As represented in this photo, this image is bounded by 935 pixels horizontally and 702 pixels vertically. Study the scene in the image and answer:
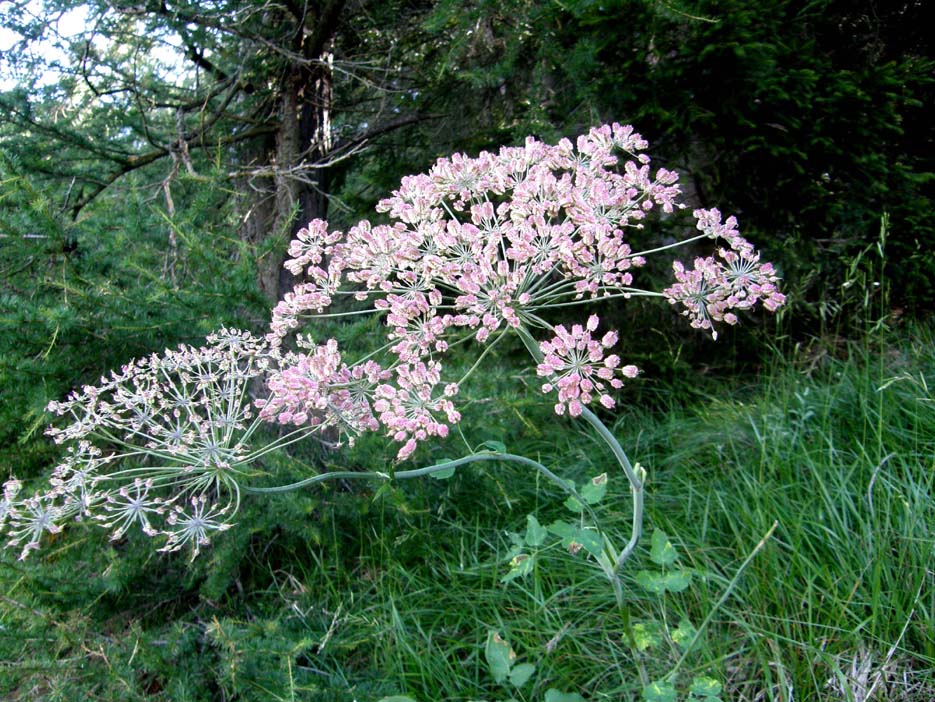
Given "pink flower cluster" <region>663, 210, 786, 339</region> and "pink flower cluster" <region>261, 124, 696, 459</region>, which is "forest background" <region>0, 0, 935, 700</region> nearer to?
"pink flower cluster" <region>261, 124, 696, 459</region>

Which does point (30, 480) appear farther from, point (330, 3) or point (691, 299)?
point (330, 3)

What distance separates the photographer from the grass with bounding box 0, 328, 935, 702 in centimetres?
181

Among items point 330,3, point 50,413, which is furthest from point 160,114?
point 50,413

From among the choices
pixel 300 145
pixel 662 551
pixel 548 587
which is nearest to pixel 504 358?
pixel 548 587

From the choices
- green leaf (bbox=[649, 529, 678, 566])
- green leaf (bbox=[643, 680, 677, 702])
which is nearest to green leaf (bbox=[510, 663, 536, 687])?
green leaf (bbox=[643, 680, 677, 702])

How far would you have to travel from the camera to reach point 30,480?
7.63 feet

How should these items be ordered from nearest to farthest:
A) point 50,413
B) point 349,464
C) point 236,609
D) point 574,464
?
point 50,413
point 236,609
point 349,464
point 574,464

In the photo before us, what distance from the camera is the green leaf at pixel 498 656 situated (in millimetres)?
1436

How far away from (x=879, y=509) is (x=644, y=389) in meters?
1.47

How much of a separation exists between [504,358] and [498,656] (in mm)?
2148

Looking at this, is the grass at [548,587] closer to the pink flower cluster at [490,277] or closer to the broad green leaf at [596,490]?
the broad green leaf at [596,490]

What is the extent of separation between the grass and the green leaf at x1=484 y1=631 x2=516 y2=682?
7 cm

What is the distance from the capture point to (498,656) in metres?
1.46

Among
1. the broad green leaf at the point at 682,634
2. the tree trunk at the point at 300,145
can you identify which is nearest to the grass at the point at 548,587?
the broad green leaf at the point at 682,634
